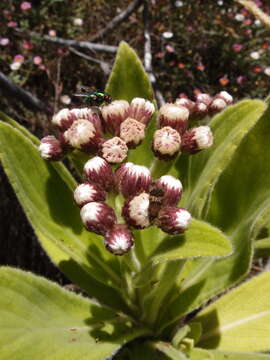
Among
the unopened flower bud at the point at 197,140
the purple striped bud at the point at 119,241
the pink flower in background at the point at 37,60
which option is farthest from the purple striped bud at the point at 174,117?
the pink flower in background at the point at 37,60

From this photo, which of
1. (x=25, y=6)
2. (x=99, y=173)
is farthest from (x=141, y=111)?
(x=25, y=6)

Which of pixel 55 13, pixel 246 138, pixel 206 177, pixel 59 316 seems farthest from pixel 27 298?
pixel 55 13

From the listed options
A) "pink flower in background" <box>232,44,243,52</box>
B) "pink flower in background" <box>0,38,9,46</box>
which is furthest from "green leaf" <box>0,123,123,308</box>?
"pink flower in background" <box>232,44,243,52</box>

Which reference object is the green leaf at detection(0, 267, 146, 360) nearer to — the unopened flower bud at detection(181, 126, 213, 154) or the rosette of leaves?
the rosette of leaves

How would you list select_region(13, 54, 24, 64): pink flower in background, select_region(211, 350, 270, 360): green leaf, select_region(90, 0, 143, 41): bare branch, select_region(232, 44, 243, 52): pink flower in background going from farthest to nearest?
select_region(232, 44, 243, 52): pink flower in background < select_region(13, 54, 24, 64): pink flower in background < select_region(90, 0, 143, 41): bare branch < select_region(211, 350, 270, 360): green leaf

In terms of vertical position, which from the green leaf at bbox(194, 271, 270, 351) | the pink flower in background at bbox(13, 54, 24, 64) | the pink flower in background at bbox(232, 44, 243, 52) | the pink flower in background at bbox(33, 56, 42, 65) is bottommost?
the green leaf at bbox(194, 271, 270, 351)

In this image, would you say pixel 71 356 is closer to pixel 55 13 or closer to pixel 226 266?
pixel 226 266
